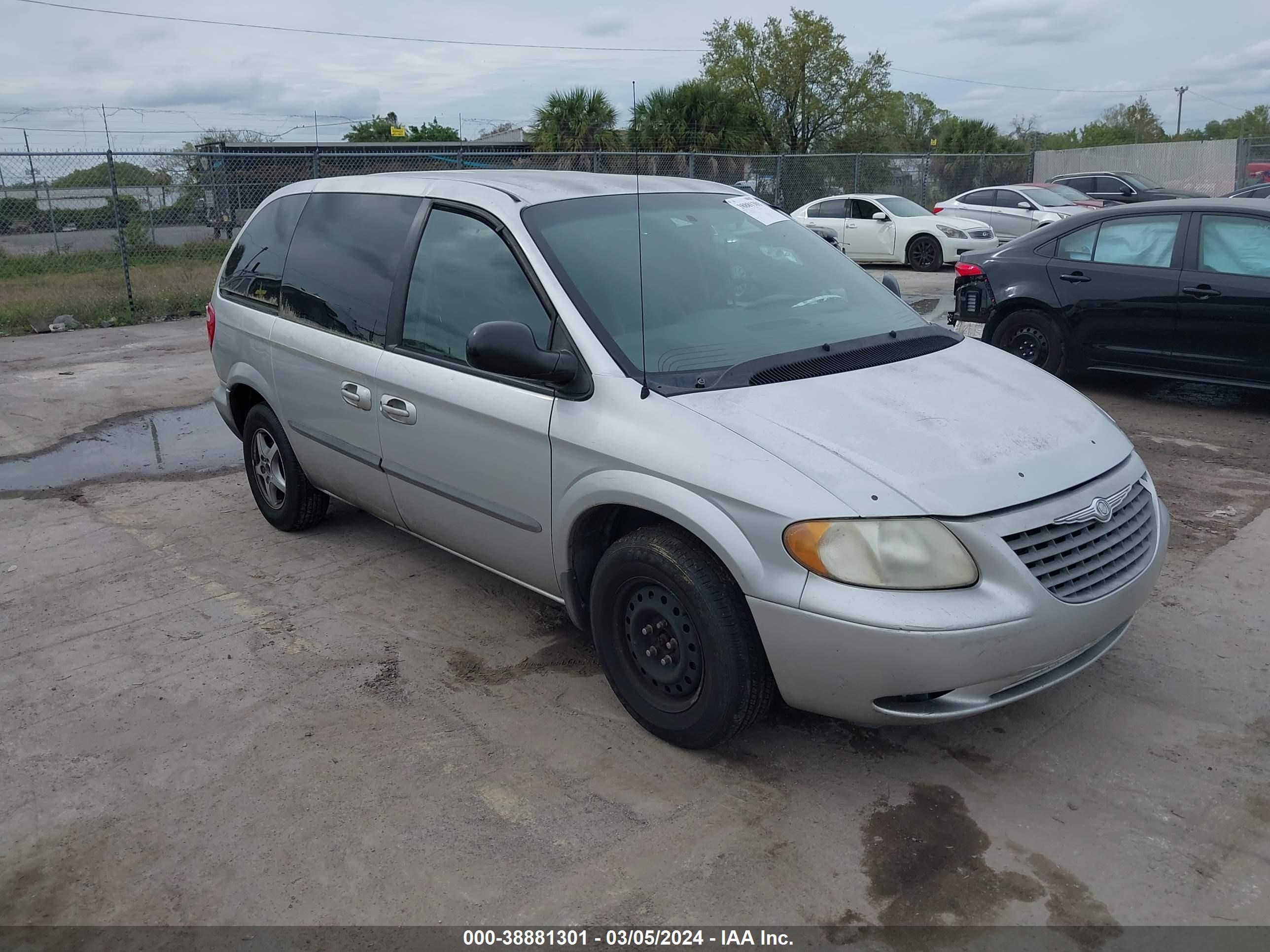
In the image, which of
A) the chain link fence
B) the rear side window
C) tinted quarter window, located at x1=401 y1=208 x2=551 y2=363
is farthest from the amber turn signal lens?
the rear side window

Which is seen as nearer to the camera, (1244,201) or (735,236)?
(735,236)

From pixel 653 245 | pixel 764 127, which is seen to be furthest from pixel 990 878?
pixel 764 127

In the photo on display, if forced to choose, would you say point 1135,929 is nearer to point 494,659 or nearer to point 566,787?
point 566,787

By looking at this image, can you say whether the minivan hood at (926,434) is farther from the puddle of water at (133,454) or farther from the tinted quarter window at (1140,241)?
the puddle of water at (133,454)

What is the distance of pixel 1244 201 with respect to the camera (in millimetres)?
7363

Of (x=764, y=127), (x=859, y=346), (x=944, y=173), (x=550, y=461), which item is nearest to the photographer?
(x=550, y=461)

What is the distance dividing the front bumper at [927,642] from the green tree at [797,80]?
1562 inches

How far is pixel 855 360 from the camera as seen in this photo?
145 inches

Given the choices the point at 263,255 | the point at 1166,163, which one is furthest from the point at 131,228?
the point at 1166,163

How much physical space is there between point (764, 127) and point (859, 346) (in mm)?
39021

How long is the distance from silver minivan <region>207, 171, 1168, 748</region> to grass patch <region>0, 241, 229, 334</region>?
421 inches

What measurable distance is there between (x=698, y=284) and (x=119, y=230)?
491 inches

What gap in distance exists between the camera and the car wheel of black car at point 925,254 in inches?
735

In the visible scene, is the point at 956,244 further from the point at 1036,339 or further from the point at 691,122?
the point at 691,122
